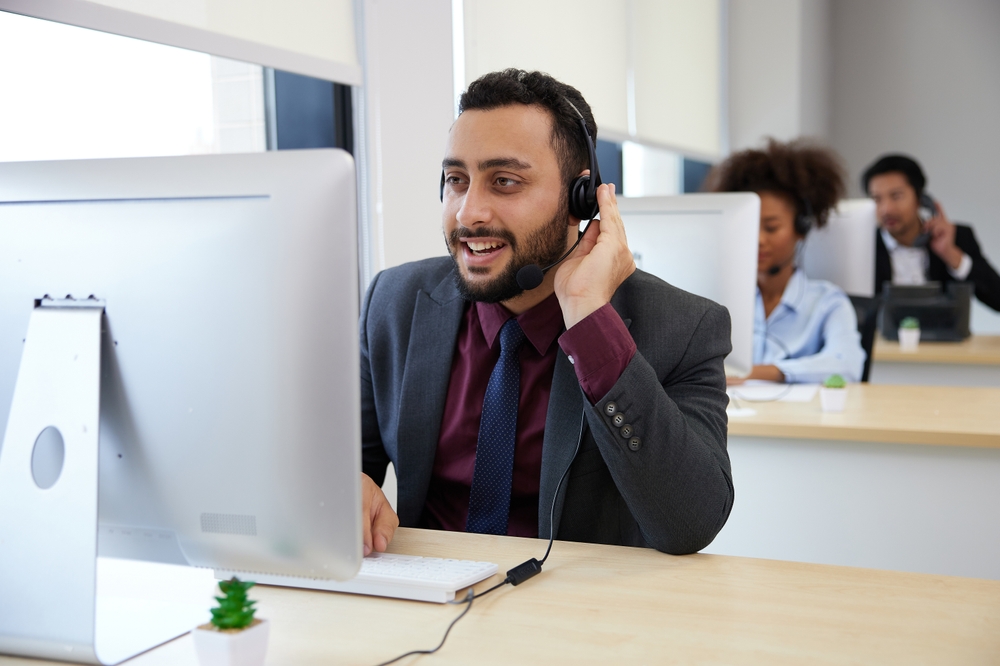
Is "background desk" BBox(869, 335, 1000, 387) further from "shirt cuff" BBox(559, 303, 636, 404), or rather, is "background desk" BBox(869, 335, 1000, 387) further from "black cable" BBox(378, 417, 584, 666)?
"black cable" BBox(378, 417, 584, 666)

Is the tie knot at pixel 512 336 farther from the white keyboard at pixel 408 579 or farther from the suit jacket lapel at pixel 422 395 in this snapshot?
the white keyboard at pixel 408 579

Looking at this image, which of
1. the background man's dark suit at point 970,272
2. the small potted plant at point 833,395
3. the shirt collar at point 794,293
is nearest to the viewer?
the small potted plant at point 833,395

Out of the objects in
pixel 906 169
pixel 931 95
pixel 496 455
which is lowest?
pixel 496 455

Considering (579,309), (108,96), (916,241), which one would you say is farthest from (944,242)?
(108,96)

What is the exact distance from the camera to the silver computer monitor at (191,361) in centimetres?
80

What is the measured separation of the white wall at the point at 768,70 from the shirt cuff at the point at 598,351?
4.38 metres

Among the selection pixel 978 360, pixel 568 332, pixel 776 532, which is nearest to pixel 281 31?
pixel 568 332

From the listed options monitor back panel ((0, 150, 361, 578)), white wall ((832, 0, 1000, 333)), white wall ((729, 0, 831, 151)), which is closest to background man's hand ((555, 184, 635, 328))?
monitor back panel ((0, 150, 361, 578))

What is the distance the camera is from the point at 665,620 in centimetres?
→ 93

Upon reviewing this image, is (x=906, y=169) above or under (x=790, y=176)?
above

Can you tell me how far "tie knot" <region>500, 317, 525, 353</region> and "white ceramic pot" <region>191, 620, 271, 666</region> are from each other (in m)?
0.67

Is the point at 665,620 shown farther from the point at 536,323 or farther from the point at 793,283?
the point at 793,283

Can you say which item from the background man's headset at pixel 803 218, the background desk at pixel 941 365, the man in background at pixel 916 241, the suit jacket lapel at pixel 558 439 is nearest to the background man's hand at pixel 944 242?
the man in background at pixel 916 241

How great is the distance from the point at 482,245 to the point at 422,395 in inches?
10.0
